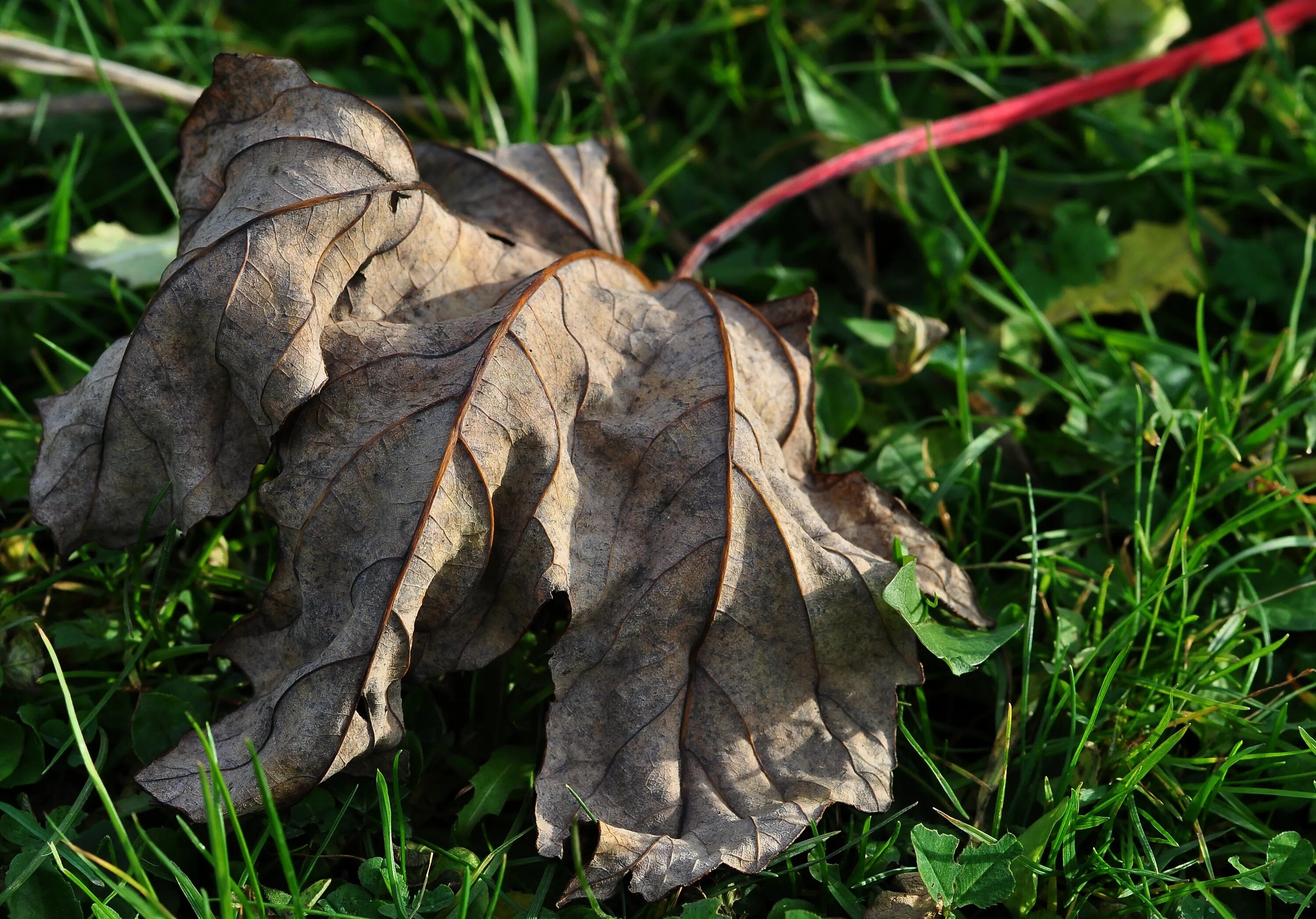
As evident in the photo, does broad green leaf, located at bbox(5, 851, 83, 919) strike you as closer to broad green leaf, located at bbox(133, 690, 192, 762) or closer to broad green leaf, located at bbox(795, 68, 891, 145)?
broad green leaf, located at bbox(133, 690, 192, 762)

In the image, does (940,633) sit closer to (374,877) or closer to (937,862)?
(937,862)

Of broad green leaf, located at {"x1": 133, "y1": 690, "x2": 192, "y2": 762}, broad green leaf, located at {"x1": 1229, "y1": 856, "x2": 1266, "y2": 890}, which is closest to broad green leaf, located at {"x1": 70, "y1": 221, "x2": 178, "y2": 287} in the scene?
broad green leaf, located at {"x1": 133, "y1": 690, "x2": 192, "y2": 762}

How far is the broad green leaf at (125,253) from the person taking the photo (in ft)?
8.93

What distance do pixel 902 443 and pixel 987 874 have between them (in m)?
1.09

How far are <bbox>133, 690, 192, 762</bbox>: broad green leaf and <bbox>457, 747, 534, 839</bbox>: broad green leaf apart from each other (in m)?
0.56

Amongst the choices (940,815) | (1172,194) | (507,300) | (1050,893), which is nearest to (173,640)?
(507,300)

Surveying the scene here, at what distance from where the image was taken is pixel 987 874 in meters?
1.82

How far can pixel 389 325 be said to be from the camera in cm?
202

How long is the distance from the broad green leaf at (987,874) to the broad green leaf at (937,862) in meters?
0.02

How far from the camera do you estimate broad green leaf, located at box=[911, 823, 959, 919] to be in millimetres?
1803

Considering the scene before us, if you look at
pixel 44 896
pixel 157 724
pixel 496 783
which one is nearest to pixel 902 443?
pixel 496 783

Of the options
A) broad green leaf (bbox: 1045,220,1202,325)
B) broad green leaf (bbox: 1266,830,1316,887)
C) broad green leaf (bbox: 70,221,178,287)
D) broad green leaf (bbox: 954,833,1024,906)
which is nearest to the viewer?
broad green leaf (bbox: 954,833,1024,906)

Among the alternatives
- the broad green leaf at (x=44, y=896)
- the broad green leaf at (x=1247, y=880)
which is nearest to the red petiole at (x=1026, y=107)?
the broad green leaf at (x=1247, y=880)

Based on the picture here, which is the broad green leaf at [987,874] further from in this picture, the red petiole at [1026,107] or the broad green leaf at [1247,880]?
the red petiole at [1026,107]
